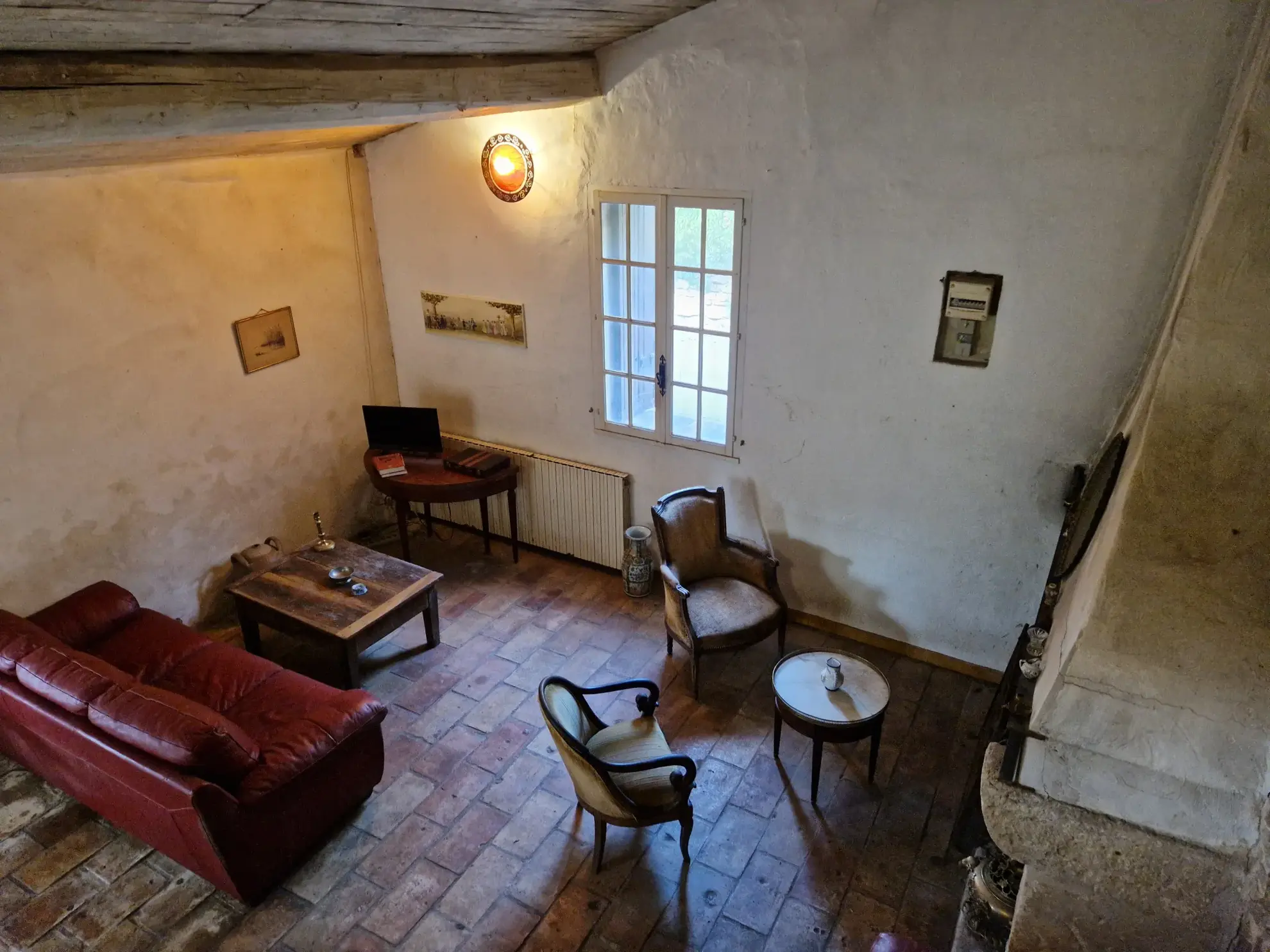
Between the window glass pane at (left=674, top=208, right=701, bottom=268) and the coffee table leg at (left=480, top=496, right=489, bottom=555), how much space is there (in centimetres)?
215

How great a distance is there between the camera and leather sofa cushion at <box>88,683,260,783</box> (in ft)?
10.1

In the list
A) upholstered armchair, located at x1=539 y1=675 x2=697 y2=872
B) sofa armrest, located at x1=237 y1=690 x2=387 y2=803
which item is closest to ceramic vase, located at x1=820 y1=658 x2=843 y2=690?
upholstered armchair, located at x1=539 y1=675 x2=697 y2=872

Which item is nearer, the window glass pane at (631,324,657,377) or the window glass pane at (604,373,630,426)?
the window glass pane at (631,324,657,377)

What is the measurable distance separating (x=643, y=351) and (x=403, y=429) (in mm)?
1784

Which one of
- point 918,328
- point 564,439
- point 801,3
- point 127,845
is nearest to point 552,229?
point 564,439

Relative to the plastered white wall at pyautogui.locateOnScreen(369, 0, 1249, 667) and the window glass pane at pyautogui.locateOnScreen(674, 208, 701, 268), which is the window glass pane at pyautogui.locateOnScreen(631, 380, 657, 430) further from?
the window glass pane at pyautogui.locateOnScreen(674, 208, 701, 268)

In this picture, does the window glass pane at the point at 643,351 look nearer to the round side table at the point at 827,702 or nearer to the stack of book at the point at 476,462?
the stack of book at the point at 476,462

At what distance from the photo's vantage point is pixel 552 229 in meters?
5.03

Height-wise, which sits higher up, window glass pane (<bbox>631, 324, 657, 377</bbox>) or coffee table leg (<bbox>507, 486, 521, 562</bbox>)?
window glass pane (<bbox>631, 324, 657, 377</bbox>)

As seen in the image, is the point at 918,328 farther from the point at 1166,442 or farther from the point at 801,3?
the point at 1166,442

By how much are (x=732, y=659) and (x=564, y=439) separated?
1822 mm

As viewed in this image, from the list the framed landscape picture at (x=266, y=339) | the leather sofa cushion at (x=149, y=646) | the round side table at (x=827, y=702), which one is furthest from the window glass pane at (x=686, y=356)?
the leather sofa cushion at (x=149, y=646)

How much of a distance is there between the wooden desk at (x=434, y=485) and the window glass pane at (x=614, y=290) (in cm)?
129

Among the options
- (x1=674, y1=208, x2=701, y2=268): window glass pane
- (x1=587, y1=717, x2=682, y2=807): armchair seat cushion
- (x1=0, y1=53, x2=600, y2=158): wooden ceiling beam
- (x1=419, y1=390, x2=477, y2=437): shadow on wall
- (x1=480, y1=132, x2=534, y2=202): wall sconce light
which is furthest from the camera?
(x1=419, y1=390, x2=477, y2=437): shadow on wall
